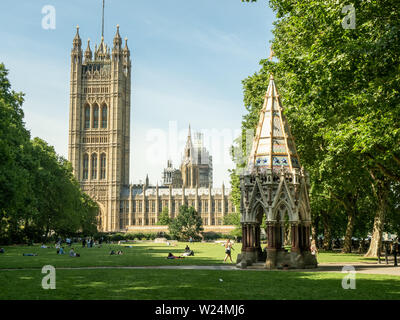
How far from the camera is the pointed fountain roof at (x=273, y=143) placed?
22.0 metres

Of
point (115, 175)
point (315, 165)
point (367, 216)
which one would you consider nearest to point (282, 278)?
point (315, 165)

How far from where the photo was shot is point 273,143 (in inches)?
878

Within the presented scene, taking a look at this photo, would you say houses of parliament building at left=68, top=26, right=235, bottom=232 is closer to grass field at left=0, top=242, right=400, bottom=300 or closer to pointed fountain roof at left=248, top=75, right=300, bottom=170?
pointed fountain roof at left=248, top=75, right=300, bottom=170

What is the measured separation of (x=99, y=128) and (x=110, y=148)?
668cm

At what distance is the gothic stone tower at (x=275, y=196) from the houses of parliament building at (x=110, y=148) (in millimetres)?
109180

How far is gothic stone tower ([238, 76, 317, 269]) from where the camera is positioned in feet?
69.8

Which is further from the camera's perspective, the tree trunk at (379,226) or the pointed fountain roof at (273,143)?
the tree trunk at (379,226)

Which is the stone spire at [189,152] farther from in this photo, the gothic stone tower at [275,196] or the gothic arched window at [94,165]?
the gothic stone tower at [275,196]

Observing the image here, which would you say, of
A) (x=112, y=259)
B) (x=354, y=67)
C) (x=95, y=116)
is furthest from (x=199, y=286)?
(x=95, y=116)

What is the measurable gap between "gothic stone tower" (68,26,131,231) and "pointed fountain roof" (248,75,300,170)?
116m

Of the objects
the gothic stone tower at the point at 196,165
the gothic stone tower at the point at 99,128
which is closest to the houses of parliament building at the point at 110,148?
the gothic stone tower at the point at 99,128

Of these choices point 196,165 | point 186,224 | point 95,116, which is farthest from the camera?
point 196,165

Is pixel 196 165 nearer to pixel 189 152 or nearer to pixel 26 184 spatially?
pixel 189 152
